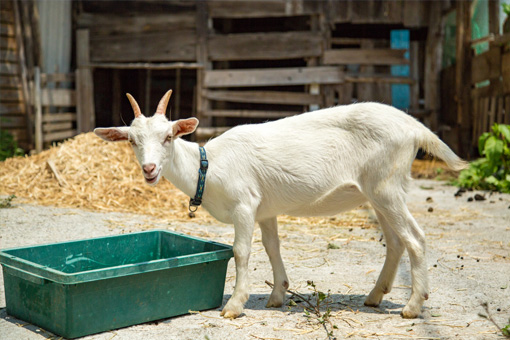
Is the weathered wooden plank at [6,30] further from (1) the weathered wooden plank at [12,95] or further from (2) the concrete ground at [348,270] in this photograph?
(2) the concrete ground at [348,270]

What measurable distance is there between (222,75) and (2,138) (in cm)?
464

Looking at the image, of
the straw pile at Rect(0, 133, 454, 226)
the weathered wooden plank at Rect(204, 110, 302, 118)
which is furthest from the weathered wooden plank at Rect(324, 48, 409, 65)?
the straw pile at Rect(0, 133, 454, 226)

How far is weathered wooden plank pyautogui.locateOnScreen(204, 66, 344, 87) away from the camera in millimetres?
12320

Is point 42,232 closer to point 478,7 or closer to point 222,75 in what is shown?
point 222,75

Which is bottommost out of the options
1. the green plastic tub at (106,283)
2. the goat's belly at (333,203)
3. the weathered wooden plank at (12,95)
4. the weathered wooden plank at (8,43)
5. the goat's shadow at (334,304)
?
the goat's shadow at (334,304)

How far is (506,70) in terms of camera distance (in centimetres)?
1013

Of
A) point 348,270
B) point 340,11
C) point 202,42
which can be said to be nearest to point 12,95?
point 202,42

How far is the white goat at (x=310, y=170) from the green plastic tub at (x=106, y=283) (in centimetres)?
25

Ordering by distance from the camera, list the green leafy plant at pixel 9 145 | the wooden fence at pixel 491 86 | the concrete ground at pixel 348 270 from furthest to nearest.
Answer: the green leafy plant at pixel 9 145 < the wooden fence at pixel 491 86 < the concrete ground at pixel 348 270

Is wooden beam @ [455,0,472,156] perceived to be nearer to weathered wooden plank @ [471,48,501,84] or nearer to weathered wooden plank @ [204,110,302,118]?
weathered wooden plank @ [471,48,501,84]

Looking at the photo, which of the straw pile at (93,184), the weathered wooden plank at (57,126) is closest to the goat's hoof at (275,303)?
the straw pile at (93,184)

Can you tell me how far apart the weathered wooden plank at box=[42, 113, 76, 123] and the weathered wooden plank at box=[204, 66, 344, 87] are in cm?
306

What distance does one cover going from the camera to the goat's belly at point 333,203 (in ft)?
14.2

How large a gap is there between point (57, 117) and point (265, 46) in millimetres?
4661
